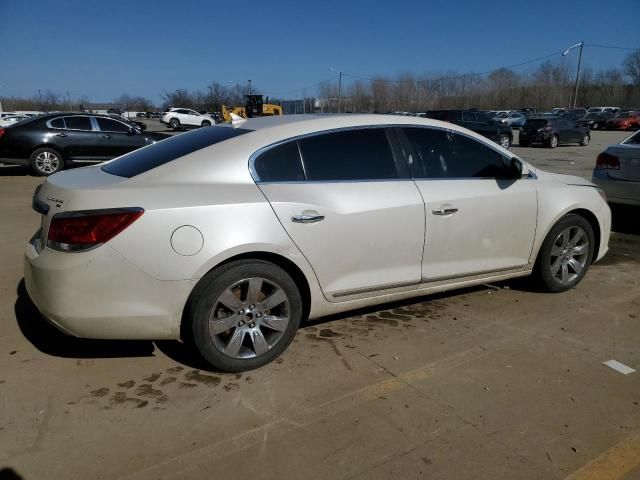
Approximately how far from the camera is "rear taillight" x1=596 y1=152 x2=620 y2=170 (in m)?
7.00

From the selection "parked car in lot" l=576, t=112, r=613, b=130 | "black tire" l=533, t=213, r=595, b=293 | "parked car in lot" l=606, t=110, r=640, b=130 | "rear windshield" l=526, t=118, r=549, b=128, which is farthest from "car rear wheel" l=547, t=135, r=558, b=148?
"parked car in lot" l=576, t=112, r=613, b=130

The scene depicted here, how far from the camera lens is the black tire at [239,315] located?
2.90m

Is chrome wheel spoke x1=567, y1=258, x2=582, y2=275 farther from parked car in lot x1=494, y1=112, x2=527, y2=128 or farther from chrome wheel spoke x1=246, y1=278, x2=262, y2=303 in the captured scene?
parked car in lot x1=494, y1=112, x2=527, y2=128

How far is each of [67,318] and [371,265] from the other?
1895mm

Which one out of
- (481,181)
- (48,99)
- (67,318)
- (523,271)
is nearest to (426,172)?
(481,181)

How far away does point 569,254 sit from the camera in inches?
178

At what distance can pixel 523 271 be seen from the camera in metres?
4.30

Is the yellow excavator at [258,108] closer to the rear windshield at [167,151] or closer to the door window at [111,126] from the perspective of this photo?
the door window at [111,126]

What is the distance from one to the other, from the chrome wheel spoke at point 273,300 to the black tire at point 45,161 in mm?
10467

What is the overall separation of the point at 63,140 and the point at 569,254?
A: 11279 millimetres

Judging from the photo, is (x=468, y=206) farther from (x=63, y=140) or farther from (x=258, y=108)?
(x=258, y=108)

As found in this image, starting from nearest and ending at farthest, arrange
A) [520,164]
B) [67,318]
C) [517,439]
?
1. [517,439]
2. [67,318]
3. [520,164]

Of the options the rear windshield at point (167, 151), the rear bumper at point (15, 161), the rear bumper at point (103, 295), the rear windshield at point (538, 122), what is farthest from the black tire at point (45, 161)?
the rear windshield at point (538, 122)

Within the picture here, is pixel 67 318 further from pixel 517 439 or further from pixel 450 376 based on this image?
pixel 517 439
